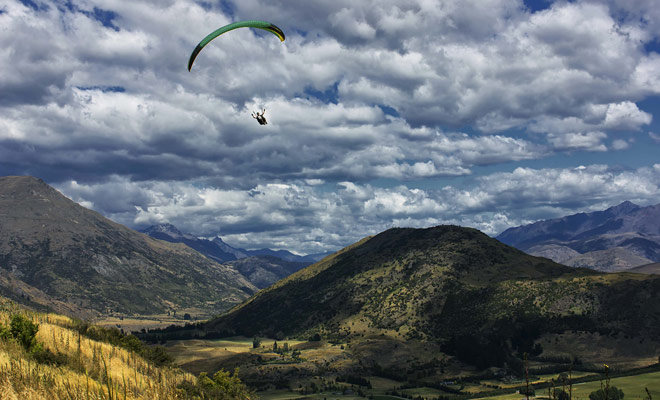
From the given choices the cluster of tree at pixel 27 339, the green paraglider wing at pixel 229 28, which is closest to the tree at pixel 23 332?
the cluster of tree at pixel 27 339

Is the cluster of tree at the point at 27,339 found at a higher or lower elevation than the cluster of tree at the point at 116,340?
higher

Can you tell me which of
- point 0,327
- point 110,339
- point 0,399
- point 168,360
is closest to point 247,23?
point 0,399

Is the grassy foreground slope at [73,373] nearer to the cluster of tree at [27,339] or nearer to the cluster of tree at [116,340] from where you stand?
the cluster of tree at [27,339]

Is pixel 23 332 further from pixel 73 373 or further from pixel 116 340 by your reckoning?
pixel 116 340

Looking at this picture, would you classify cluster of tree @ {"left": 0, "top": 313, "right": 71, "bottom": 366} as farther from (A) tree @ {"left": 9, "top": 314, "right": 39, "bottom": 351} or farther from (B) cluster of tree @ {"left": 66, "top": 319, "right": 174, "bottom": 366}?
(B) cluster of tree @ {"left": 66, "top": 319, "right": 174, "bottom": 366}

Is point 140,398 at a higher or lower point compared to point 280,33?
lower

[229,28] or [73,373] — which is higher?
[229,28]

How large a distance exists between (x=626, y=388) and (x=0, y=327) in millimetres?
221775

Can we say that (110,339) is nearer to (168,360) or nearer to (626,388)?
(168,360)

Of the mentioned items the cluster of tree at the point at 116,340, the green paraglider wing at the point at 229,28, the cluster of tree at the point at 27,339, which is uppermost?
the green paraglider wing at the point at 229,28

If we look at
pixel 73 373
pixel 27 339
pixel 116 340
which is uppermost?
pixel 27 339

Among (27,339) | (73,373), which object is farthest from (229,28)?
(27,339)

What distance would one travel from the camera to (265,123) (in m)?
47.2

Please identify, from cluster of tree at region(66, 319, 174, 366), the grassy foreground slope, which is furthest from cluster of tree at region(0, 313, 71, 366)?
cluster of tree at region(66, 319, 174, 366)
